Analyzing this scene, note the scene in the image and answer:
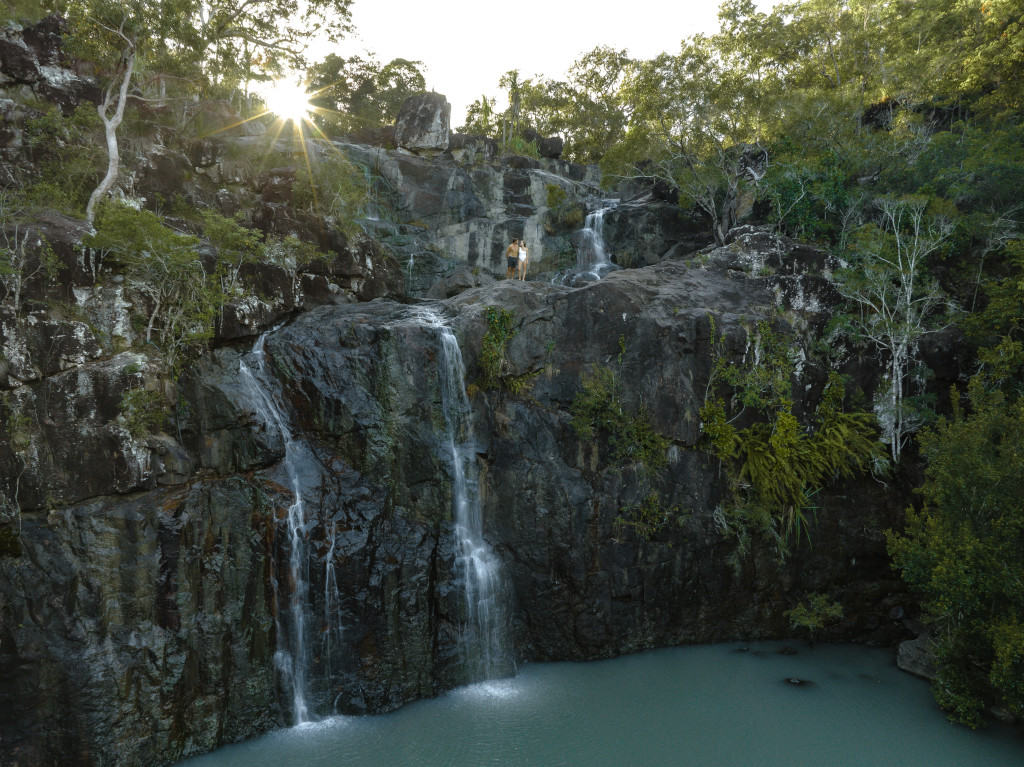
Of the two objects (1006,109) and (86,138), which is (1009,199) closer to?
(1006,109)

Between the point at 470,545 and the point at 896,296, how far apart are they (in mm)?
11313

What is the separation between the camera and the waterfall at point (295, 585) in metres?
9.52

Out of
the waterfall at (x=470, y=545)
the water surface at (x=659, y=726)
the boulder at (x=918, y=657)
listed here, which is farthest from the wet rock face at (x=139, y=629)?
the boulder at (x=918, y=657)

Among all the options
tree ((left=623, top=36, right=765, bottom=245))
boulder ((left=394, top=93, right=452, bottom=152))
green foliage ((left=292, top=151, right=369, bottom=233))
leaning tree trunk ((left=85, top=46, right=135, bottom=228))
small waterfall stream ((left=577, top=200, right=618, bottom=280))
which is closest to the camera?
leaning tree trunk ((left=85, top=46, right=135, bottom=228))

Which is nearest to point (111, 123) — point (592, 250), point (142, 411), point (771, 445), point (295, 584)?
point (142, 411)

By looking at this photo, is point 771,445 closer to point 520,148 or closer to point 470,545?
point 470,545

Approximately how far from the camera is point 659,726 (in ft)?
31.1

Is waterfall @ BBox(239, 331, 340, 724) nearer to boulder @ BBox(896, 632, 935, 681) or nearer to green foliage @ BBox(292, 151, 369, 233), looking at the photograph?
green foliage @ BBox(292, 151, 369, 233)

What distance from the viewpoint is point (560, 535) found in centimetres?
1158

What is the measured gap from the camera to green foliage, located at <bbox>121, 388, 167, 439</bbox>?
8828mm

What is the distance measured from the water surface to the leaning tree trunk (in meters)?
10.4

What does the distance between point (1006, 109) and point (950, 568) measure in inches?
665

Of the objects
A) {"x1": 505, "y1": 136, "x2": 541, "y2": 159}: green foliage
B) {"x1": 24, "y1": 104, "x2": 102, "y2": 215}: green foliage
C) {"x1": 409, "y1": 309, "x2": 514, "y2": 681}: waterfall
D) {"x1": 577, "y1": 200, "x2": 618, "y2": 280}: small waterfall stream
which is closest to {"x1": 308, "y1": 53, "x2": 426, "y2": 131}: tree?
{"x1": 505, "y1": 136, "x2": 541, "y2": 159}: green foliage

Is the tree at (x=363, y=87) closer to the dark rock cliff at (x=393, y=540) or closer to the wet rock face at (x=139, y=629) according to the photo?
the dark rock cliff at (x=393, y=540)
